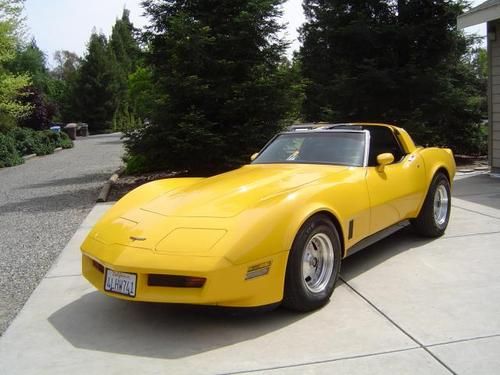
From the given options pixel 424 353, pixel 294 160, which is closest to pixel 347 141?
pixel 294 160

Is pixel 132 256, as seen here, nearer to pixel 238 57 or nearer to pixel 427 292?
pixel 427 292

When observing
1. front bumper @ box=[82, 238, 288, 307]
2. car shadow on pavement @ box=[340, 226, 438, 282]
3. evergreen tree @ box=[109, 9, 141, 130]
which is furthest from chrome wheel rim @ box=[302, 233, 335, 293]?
evergreen tree @ box=[109, 9, 141, 130]

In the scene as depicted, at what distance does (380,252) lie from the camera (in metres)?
5.20

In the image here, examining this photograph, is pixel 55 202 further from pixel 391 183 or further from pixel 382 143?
pixel 391 183

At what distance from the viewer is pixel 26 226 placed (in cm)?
745

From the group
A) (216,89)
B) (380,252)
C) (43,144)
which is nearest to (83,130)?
(43,144)

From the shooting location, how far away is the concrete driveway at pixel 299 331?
9.90ft

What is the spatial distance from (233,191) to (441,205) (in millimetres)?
2843

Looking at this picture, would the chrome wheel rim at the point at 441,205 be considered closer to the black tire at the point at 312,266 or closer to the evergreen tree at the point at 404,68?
the black tire at the point at 312,266

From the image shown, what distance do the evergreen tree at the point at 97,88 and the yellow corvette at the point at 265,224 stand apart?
41908 millimetres

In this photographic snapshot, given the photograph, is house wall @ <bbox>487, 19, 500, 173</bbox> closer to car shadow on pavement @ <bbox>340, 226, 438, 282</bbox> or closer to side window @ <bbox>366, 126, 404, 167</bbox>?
car shadow on pavement @ <bbox>340, 226, 438, 282</bbox>

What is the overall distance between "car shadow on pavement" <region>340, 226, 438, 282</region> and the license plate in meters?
1.90

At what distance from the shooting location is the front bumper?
10.6 ft

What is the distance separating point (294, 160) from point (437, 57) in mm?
8851
